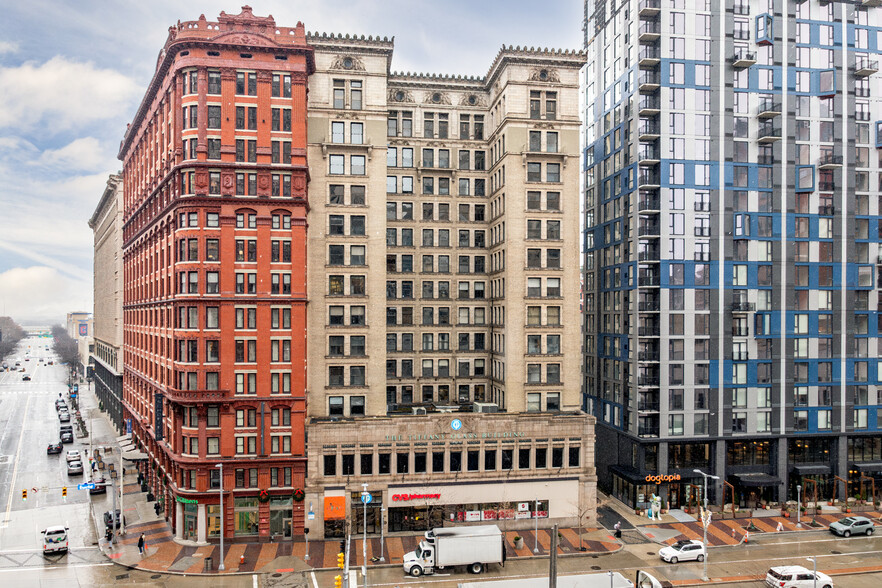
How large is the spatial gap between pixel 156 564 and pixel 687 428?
2168 inches

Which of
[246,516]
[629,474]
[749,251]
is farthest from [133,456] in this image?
[749,251]

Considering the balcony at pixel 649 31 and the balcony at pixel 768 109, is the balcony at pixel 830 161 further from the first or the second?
the balcony at pixel 649 31

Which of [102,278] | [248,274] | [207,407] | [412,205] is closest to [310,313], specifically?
[248,274]

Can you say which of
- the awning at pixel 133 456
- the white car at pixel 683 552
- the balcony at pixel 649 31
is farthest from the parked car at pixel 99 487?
the balcony at pixel 649 31

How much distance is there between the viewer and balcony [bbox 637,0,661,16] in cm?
6684

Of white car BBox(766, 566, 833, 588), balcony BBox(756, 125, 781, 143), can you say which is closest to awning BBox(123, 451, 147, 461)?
white car BBox(766, 566, 833, 588)

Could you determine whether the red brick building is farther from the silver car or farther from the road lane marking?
the silver car

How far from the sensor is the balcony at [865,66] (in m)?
69.1

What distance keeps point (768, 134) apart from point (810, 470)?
1530 inches

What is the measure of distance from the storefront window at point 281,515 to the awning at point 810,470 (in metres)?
55.8

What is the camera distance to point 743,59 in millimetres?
67375

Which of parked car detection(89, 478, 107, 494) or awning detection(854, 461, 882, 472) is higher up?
awning detection(854, 461, 882, 472)

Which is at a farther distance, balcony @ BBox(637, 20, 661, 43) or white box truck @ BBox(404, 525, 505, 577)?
balcony @ BBox(637, 20, 661, 43)

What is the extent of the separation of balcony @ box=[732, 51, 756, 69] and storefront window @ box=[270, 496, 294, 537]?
67824 mm
